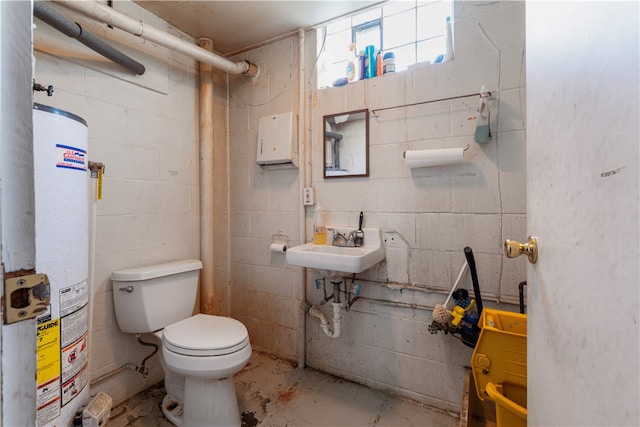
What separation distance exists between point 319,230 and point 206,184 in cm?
86

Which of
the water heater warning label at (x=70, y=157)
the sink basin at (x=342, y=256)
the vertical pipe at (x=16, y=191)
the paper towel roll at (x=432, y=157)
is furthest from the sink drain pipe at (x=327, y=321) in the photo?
the vertical pipe at (x=16, y=191)

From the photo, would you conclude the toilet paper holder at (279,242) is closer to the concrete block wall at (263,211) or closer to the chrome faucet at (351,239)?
the concrete block wall at (263,211)

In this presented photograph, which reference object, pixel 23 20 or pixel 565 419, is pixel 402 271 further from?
pixel 23 20

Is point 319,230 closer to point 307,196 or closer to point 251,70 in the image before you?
point 307,196

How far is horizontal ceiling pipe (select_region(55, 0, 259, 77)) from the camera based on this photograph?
1358 millimetres

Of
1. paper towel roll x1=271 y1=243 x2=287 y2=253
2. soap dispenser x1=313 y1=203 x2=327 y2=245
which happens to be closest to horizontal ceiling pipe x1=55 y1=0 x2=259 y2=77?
soap dispenser x1=313 y1=203 x2=327 y2=245

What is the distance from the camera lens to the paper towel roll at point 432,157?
146cm

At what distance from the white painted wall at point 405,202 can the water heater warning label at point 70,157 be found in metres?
1.20

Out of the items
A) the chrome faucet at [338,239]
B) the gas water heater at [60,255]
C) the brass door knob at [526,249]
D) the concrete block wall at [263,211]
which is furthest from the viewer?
the concrete block wall at [263,211]

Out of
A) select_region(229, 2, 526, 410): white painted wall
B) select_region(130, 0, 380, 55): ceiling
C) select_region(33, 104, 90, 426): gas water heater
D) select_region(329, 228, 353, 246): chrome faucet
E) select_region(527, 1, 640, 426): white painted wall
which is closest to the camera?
select_region(527, 1, 640, 426): white painted wall

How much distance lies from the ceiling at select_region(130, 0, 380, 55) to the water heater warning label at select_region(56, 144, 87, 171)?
3.99ft

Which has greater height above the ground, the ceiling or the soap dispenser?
the ceiling

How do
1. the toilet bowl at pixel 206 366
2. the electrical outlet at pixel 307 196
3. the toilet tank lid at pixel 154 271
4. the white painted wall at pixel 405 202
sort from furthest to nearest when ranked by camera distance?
the electrical outlet at pixel 307 196 → the toilet tank lid at pixel 154 271 → the white painted wall at pixel 405 202 → the toilet bowl at pixel 206 366

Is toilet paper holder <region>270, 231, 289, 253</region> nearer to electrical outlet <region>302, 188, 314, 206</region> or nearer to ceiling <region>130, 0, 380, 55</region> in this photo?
electrical outlet <region>302, 188, 314, 206</region>
